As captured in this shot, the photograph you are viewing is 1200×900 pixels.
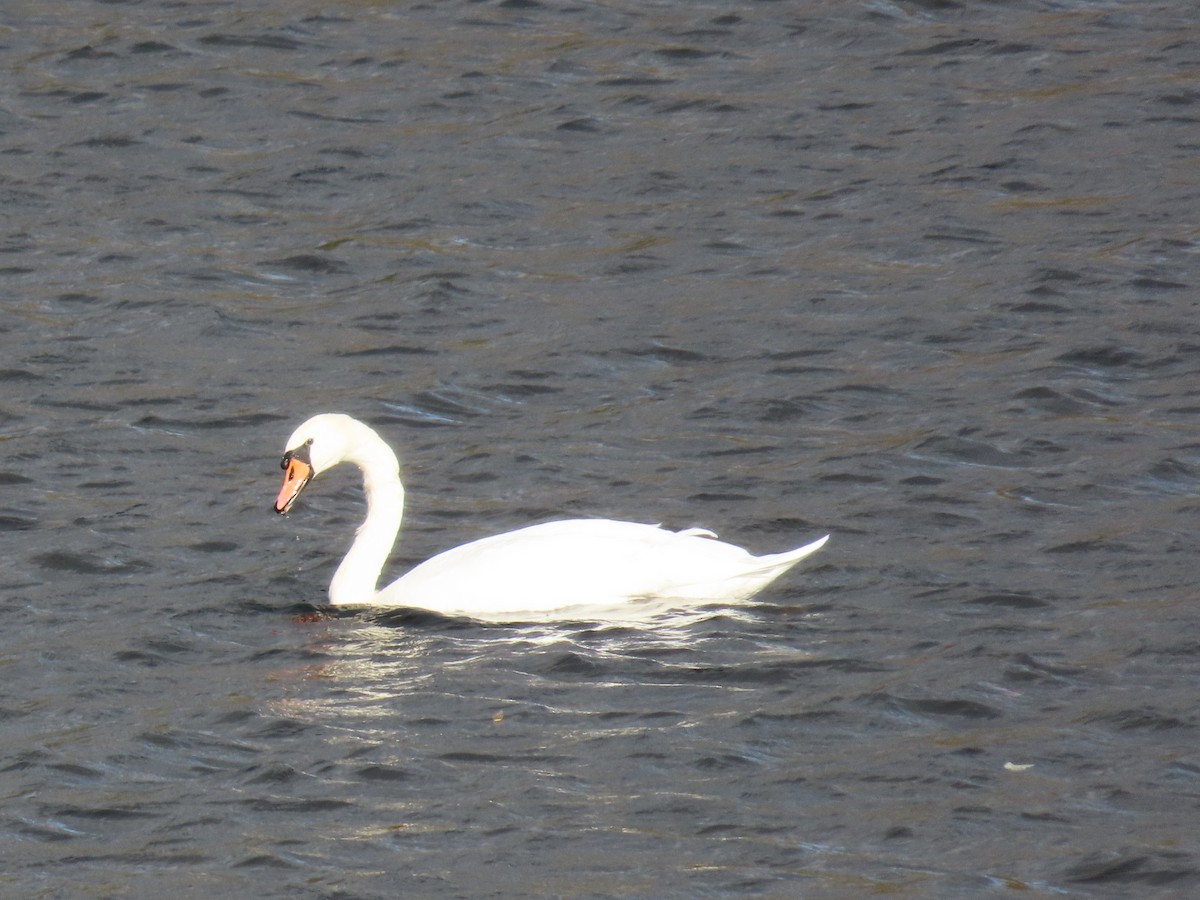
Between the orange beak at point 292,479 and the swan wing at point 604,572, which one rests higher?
the orange beak at point 292,479

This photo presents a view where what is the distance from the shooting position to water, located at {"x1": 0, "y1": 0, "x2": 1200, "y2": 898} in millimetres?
6750

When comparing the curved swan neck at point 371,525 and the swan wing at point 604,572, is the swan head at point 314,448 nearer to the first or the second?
the curved swan neck at point 371,525

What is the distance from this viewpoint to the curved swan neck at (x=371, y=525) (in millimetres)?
9148

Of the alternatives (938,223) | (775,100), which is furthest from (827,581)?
(775,100)

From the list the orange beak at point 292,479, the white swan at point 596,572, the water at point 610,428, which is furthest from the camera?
the orange beak at point 292,479

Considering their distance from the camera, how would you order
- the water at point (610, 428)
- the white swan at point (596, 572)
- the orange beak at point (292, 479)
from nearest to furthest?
the water at point (610, 428)
the white swan at point (596, 572)
the orange beak at point (292, 479)

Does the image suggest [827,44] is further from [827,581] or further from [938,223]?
[827,581]

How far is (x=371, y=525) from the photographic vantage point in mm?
9367

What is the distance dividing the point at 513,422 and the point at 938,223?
11.8ft

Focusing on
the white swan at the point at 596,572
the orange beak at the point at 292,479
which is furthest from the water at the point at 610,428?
the orange beak at the point at 292,479

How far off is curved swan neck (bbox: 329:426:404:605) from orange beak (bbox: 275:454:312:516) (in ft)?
0.87

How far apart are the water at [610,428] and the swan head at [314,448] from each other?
474 millimetres

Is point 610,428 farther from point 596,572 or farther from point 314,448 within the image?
point 596,572

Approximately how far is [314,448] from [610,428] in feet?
7.14
